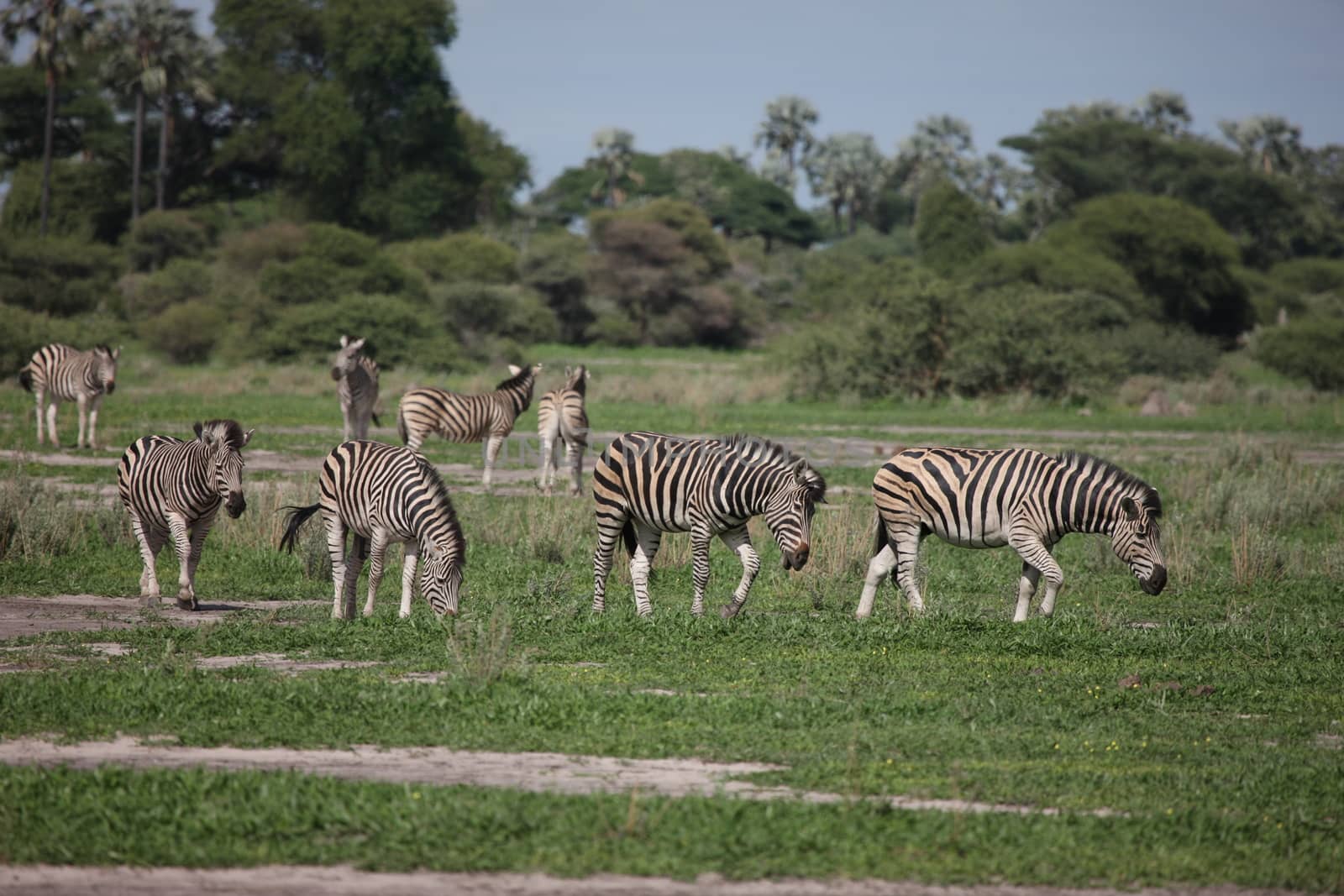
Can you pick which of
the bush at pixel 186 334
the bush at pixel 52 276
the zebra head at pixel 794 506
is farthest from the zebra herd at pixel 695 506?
the bush at pixel 52 276

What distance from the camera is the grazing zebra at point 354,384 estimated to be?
2647 cm

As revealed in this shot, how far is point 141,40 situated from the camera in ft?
221

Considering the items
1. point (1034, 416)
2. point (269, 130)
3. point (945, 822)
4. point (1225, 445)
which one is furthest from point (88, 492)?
point (269, 130)

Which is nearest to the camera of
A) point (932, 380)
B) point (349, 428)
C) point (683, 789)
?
point (683, 789)

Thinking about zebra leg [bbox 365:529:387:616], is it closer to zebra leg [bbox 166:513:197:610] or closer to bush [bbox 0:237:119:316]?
zebra leg [bbox 166:513:197:610]

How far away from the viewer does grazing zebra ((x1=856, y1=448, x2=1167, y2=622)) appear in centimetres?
1349

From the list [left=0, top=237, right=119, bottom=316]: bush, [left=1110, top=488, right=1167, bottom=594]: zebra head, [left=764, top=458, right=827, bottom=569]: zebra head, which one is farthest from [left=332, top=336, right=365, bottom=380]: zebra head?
[left=0, top=237, right=119, bottom=316]: bush

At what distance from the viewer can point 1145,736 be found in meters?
9.45

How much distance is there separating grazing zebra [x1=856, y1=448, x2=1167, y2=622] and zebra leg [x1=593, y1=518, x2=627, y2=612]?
231cm

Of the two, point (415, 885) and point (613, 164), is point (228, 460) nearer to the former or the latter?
point (415, 885)

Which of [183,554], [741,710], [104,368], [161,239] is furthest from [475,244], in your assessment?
[741,710]

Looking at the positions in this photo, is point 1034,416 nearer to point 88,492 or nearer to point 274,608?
point 88,492

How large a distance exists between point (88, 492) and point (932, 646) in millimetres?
13143

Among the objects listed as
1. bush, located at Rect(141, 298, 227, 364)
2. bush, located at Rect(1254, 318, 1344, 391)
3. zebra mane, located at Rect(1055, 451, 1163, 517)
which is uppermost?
bush, located at Rect(1254, 318, 1344, 391)
